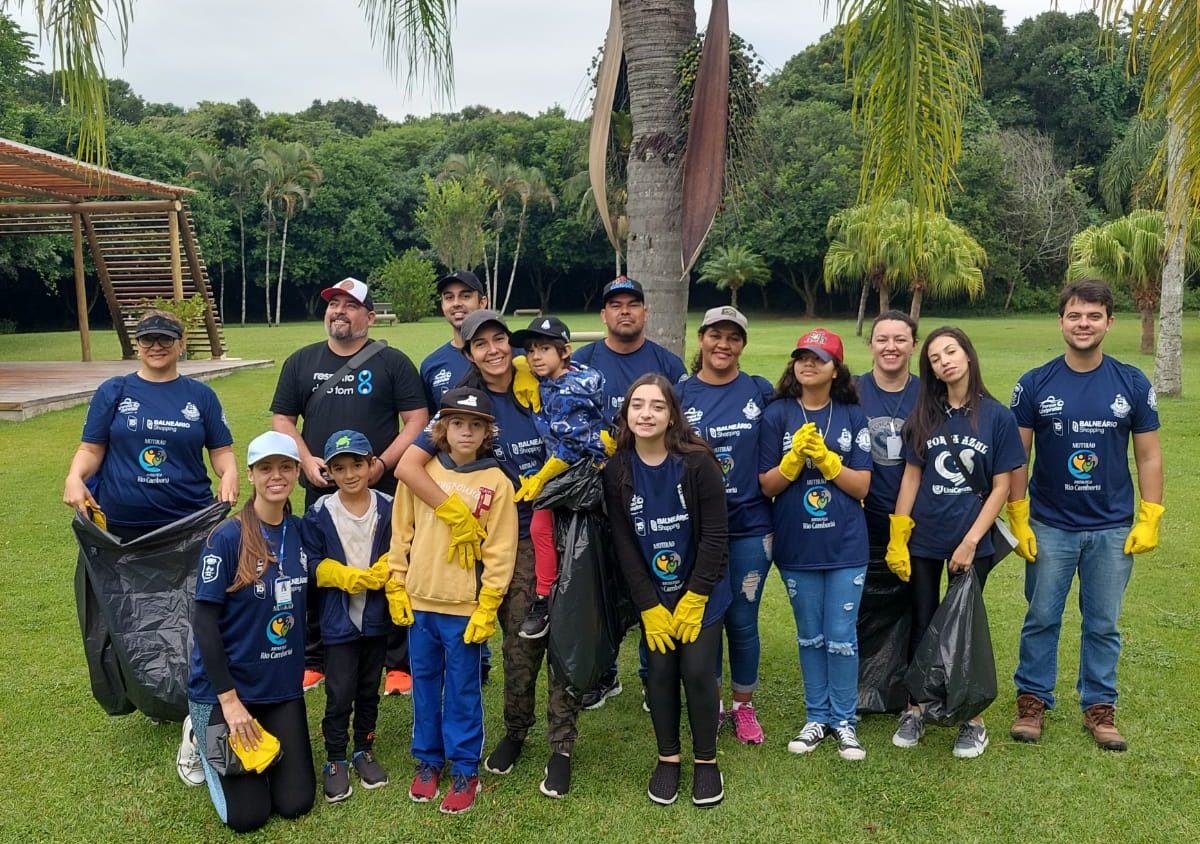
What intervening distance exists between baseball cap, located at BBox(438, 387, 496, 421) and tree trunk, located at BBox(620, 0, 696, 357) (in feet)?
6.57

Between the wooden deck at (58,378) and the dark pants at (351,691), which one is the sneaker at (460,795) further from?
the wooden deck at (58,378)

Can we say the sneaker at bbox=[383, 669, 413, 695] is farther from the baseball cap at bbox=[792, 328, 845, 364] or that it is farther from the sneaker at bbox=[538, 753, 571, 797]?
the baseball cap at bbox=[792, 328, 845, 364]

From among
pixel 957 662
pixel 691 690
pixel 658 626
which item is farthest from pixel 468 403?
pixel 957 662

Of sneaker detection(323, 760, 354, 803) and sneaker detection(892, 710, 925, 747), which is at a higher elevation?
sneaker detection(892, 710, 925, 747)

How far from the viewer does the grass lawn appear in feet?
10.7

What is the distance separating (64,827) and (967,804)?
10.7 feet

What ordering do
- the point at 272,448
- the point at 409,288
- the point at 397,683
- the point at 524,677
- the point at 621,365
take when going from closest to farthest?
the point at 272,448, the point at 524,677, the point at 621,365, the point at 397,683, the point at 409,288

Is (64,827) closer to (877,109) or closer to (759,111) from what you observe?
(877,109)

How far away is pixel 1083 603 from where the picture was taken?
Answer: 3908 millimetres

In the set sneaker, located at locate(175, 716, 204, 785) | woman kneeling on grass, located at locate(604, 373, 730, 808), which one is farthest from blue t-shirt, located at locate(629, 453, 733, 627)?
sneaker, located at locate(175, 716, 204, 785)

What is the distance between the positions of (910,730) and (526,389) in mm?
2169

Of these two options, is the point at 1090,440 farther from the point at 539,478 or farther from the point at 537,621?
the point at 537,621

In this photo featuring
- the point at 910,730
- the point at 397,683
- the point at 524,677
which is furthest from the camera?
the point at 397,683

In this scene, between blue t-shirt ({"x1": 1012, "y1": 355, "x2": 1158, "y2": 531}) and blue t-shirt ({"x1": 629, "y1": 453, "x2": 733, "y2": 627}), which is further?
blue t-shirt ({"x1": 1012, "y1": 355, "x2": 1158, "y2": 531})
